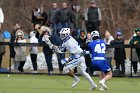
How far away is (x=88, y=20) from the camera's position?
35781 mm

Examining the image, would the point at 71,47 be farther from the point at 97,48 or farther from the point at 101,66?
the point at 101,66

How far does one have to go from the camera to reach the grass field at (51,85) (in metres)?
25.2

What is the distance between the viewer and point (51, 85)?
92.0 ft

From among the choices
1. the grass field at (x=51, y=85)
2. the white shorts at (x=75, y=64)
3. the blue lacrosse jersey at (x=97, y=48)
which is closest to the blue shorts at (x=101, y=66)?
the blue lacrosse jersey at (x=97, y=48)

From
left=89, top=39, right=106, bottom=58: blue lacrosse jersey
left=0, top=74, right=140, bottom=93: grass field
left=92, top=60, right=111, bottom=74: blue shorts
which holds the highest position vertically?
left=89, top=39, right=106, bottom=58: blue lacrosse jersey

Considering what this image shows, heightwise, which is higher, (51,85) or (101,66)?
(101,66)

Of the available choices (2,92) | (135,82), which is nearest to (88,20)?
(135,82)

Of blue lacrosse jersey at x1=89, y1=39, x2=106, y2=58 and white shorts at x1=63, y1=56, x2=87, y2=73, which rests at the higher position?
blue lacrosse jersey at x1=89, y1=39, x2=106, y2=58

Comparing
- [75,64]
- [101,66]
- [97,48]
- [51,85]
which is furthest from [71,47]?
[51,85]

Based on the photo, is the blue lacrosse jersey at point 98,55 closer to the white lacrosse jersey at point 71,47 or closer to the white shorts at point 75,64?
the white shorts at point 75,64

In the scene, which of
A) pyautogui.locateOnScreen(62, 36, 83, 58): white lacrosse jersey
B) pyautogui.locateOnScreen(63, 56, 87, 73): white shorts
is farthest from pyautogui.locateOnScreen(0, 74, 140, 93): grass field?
pyautogui.locateOnScreen(62, 36, 83, 58): white lacrosse jersey

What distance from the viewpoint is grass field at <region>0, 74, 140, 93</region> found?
2522 cm

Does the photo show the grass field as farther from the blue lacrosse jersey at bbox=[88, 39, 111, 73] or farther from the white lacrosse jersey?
the white lacrosse jersey

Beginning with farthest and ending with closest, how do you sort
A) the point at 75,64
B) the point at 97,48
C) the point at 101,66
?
1. the point at 75,64
2. the point at 97,48
3. the point at 101,66
